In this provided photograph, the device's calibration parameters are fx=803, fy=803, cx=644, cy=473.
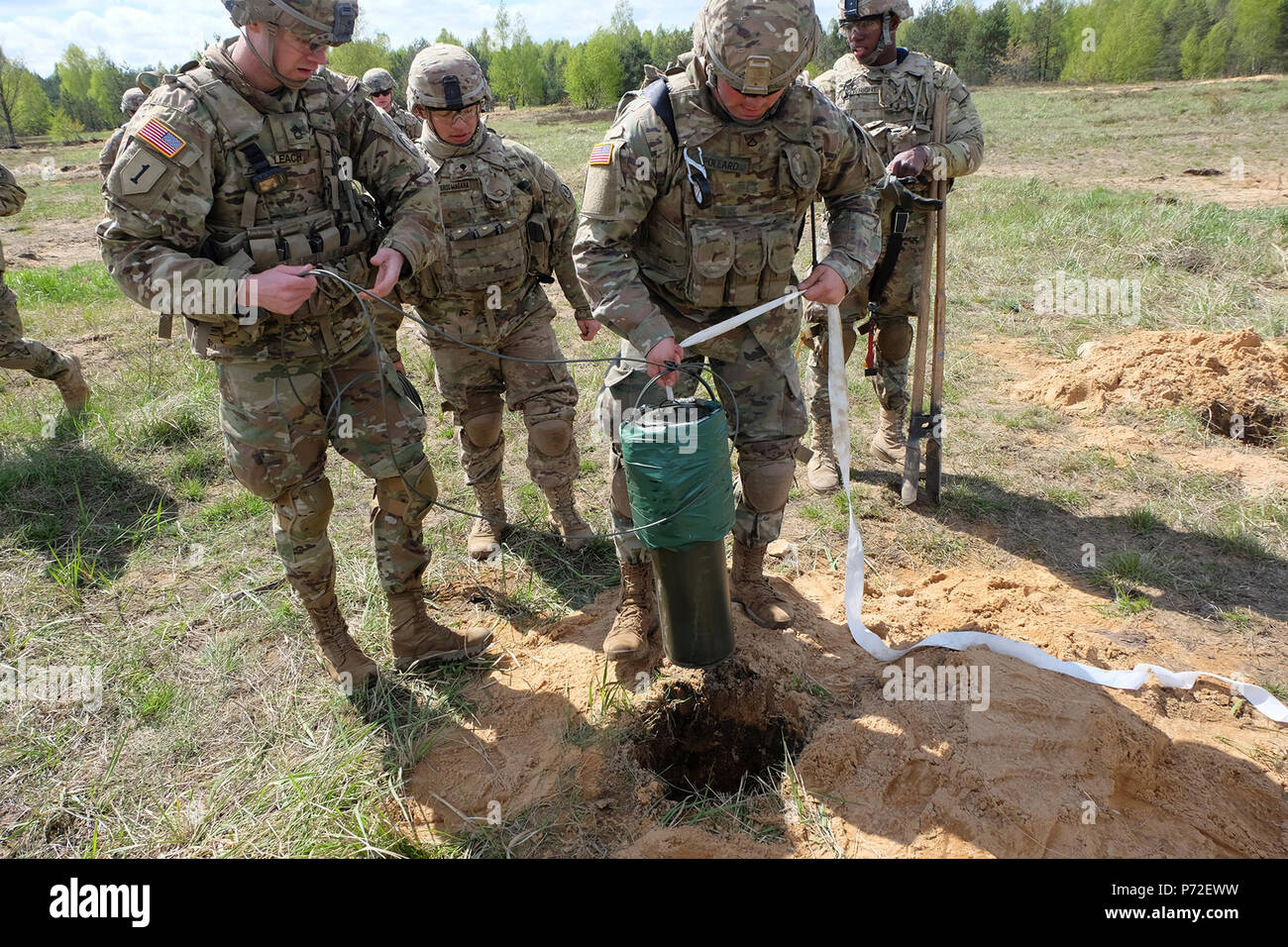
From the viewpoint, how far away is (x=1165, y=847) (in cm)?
254

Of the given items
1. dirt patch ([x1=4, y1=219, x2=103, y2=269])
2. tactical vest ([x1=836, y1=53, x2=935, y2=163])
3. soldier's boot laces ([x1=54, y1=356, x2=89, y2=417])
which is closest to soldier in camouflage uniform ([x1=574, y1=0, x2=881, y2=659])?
tactical vest ([x1=836, y1=53, x2=935, y2=163])

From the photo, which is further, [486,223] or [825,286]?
[486,223]

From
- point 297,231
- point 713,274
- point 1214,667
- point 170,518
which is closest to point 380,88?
point 170,518

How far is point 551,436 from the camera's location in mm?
4113

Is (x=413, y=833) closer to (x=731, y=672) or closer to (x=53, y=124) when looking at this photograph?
(x=731, y=672)

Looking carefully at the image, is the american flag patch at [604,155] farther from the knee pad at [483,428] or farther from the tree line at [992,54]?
the tree line at [992,54]

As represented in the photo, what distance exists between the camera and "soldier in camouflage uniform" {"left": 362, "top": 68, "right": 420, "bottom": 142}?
214 inches

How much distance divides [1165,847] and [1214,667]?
1090 millimetres

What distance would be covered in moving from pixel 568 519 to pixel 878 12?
3142 mm

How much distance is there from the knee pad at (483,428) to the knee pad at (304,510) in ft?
3.57

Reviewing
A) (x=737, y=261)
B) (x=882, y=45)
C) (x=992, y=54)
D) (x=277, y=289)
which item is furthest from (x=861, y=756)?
(x=992, y=54)

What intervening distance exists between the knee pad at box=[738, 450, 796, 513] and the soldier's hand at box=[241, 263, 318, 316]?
176 centimetres

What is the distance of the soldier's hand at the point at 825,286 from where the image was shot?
9.94 feet

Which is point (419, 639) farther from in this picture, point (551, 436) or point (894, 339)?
point (894, 339)
